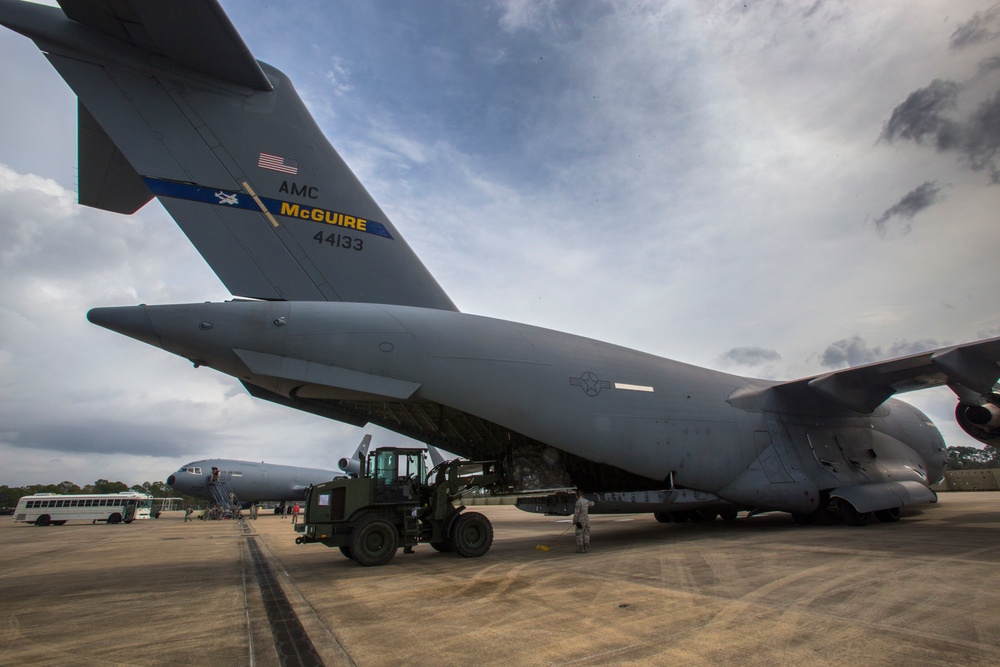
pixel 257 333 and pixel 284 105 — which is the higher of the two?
pixel 284 105

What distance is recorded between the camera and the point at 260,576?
22.9ft

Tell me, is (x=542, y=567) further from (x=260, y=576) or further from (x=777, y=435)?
(x=777, y=435)

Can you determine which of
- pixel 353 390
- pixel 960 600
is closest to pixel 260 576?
pixel 353 390

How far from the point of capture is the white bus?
90.6ft

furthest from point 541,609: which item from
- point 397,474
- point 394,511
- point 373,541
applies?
point 397,474

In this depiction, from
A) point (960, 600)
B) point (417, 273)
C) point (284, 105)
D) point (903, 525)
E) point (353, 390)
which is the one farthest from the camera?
point (903, 525)

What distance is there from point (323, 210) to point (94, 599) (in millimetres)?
5411

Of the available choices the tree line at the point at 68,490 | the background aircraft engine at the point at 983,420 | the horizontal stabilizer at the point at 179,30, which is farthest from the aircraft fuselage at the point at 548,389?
the tree line at the point at 68,490

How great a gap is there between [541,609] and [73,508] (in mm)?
33005

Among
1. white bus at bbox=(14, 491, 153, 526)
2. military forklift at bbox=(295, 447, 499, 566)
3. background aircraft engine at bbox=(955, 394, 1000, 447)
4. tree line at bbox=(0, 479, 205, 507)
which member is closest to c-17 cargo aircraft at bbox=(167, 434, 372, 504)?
white bus at bbox=(14, 491, 153, 526)

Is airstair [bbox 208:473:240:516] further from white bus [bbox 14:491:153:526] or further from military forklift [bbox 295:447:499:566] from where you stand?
military forklift [bbox 295:447:499:566]

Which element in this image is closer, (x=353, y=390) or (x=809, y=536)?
(x=353, y=390)

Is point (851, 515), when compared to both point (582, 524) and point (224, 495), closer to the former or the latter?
point (582, 524)

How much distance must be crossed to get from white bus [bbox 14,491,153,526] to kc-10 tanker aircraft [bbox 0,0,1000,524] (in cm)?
2750
